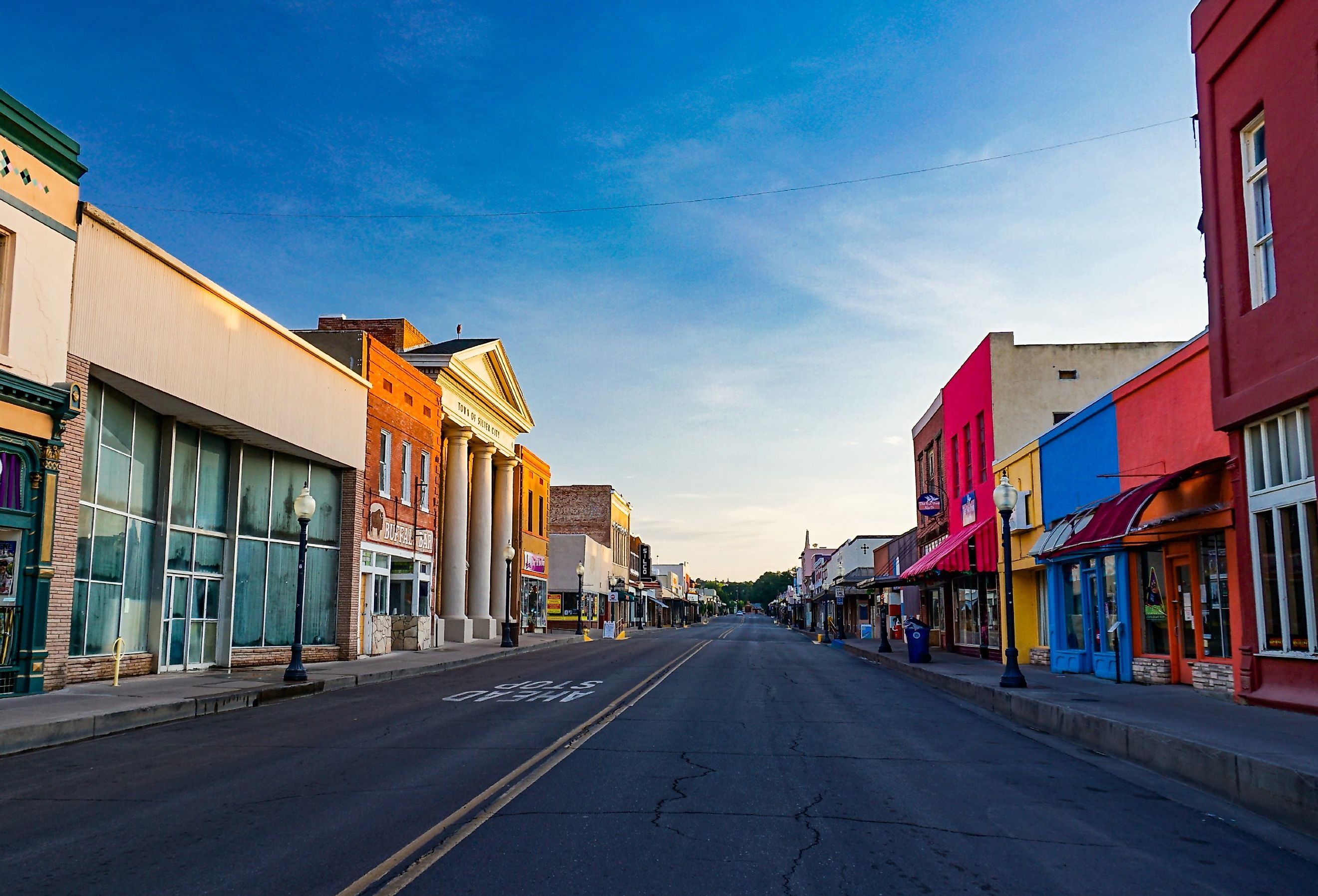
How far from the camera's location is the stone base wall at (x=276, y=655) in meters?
22.9

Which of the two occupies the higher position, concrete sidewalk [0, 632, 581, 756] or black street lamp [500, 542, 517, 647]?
black street lamp [500, 542, 517, 647]

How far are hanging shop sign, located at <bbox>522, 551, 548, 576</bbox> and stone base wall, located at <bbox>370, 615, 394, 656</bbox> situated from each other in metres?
22.5

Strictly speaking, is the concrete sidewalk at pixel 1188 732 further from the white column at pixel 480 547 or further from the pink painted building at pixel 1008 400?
the white column at pixel 480 547

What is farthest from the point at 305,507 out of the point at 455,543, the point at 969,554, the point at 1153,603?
the point at 455,543

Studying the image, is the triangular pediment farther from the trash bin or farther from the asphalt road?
the asphalt road

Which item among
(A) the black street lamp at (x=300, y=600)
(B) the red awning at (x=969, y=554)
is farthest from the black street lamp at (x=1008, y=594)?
(A) the black street lamp at (x=300, y=600)

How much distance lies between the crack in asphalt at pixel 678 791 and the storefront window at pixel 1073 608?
14334 millimetres

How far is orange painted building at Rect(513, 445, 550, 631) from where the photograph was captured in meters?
53.0

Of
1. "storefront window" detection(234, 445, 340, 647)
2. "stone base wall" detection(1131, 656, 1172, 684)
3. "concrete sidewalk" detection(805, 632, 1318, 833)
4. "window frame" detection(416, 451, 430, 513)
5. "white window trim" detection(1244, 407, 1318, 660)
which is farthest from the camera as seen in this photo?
"window frame" detection(416, 451, 430, 513)

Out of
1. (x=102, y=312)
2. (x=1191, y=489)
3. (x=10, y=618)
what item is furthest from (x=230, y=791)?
(x=1191, y=489)

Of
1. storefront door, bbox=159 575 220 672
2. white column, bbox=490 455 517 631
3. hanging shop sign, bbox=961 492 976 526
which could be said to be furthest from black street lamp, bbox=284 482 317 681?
white column, bbox=490 455 517 631

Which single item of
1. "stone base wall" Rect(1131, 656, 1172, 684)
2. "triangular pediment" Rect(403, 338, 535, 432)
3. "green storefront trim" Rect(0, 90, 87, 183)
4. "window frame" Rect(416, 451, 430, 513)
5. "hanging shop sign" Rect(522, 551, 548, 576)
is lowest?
"stone base wall" Rect(1131, 656, 1172, 684)

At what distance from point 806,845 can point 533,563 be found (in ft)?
167

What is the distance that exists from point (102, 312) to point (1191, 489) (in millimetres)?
18456
